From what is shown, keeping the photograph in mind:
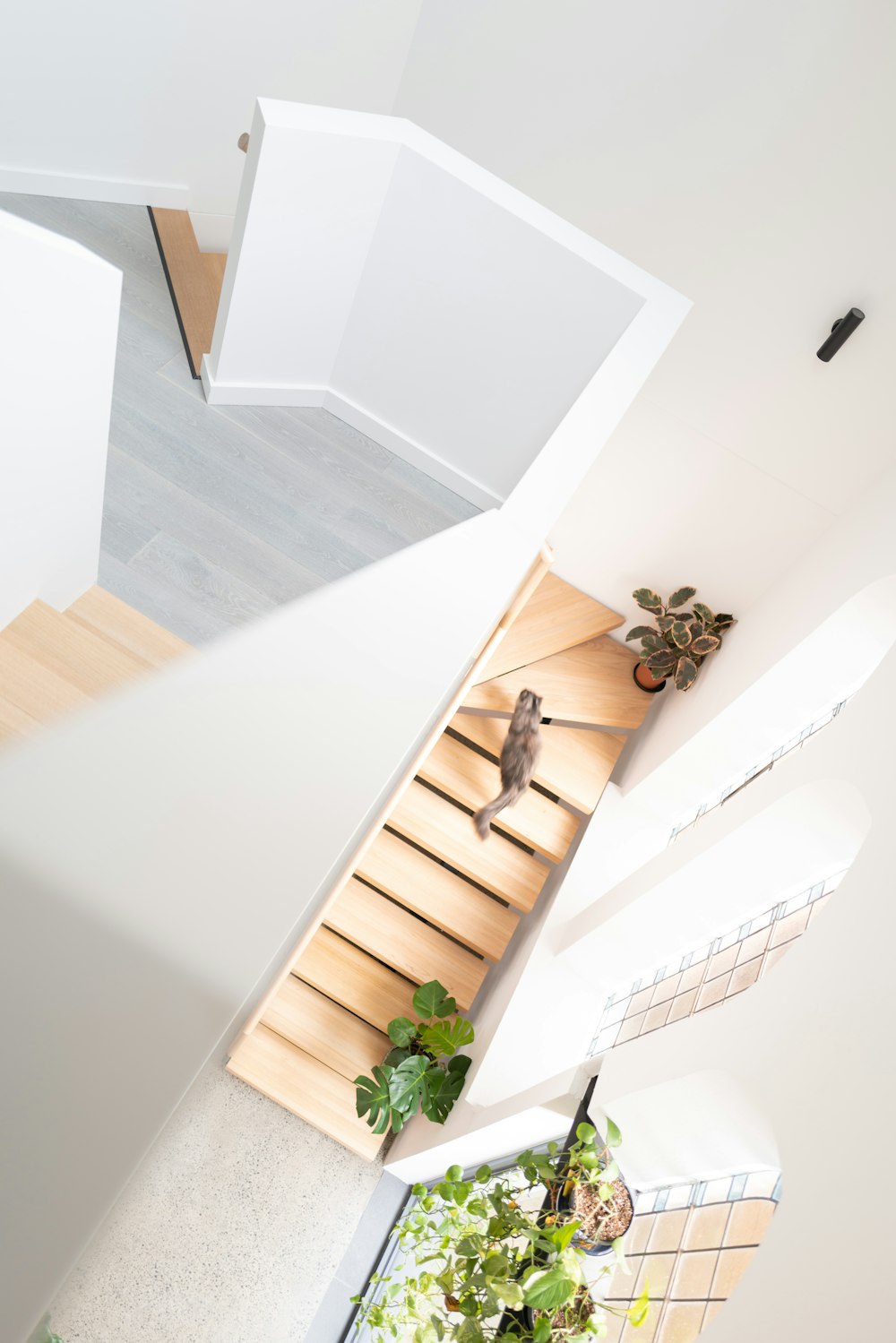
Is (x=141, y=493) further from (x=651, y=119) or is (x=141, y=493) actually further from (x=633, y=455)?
(x=651, y=119)

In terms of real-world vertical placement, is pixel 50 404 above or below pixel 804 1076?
above

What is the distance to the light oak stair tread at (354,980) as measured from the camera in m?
5.41

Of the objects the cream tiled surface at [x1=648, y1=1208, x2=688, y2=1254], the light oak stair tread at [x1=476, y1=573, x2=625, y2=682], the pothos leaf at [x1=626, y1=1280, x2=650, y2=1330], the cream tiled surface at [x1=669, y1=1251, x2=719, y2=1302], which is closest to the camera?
the pothos leaf at [x1=626, y1=1280, x2=650, y2=1330]

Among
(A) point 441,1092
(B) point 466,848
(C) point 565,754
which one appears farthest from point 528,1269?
(C) point 565,754

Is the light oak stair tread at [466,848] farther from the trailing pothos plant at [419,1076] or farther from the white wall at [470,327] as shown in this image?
the white wall at [470,327]

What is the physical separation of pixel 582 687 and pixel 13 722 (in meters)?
3.89

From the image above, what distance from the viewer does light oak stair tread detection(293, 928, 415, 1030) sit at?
541 cm

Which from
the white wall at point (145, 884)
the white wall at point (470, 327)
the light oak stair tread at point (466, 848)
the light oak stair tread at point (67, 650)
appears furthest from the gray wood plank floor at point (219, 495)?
the white wall at point (145, 884)

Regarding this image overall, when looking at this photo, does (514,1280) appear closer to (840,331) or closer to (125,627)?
(125,627)

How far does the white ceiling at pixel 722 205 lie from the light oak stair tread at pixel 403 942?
255 centimetres

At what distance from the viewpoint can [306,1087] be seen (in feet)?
17.5

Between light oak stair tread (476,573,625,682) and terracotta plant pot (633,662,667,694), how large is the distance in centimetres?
31

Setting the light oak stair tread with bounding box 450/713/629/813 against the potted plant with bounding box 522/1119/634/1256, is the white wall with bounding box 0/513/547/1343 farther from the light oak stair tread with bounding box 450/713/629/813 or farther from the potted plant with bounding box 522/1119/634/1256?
the light oak stair tread with bounding box 450/713/629/813

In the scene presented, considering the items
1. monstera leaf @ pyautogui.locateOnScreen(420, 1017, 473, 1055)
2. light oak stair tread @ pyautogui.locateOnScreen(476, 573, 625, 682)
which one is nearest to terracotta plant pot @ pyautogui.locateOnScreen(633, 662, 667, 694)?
light oak stair tread @ pyautogui.locateOnScreen(476, 573, 625, 682)
